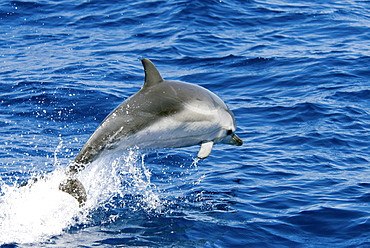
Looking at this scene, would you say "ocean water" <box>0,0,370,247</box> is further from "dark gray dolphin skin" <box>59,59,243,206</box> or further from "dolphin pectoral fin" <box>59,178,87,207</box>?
"dark gray dolphin skin" <box>59,59,243,206</box>

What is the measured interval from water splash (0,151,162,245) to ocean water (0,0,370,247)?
22mm

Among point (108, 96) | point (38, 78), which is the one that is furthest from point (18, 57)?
point (108, 96)

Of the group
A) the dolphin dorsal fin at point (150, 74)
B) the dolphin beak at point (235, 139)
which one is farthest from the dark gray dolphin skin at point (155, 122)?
the dolphin beak at point (235, 139)

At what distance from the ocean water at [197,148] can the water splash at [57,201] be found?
0.02 metres

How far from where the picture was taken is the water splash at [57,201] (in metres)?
7.79

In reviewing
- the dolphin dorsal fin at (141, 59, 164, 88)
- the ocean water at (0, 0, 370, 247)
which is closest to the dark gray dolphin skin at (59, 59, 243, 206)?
the dolphin dorsal fin at (141, 59, 164, 88)

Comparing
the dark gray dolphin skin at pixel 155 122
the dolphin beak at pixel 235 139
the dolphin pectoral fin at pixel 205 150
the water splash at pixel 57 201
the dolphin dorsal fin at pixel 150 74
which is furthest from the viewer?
the dolphin beak at pixel 235 139

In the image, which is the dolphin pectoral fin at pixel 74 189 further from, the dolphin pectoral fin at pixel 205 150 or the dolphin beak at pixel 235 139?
the dolphin beak at pixel 235 139

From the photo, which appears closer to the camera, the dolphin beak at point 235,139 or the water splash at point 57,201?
the water splash at point 57,201

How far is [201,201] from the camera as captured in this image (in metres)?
9.00

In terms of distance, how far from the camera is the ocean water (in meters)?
8.12

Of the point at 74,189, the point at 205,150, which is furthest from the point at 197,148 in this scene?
the point at 74,189

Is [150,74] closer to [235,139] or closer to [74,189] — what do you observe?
[74,189]

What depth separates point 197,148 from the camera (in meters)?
11.5
